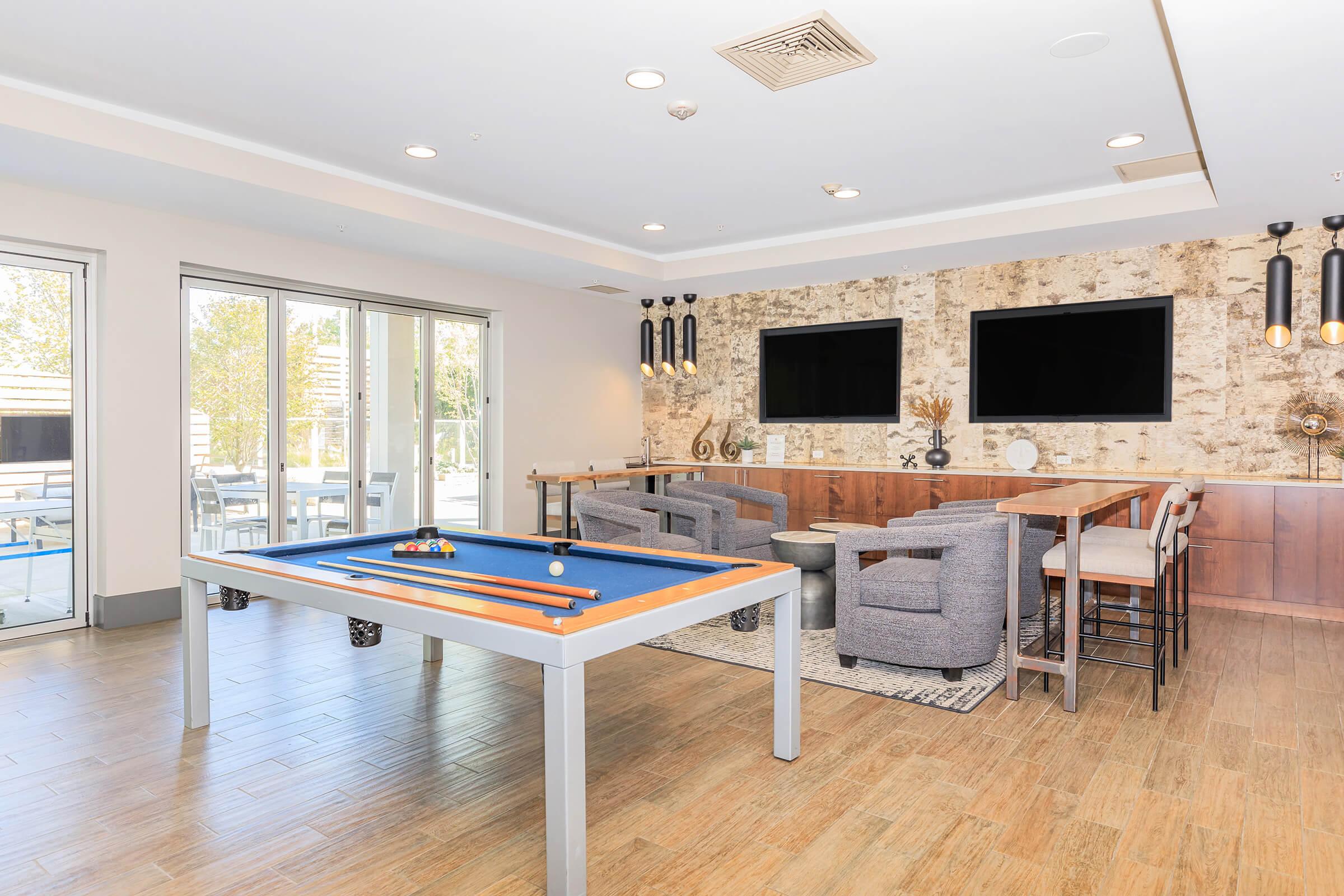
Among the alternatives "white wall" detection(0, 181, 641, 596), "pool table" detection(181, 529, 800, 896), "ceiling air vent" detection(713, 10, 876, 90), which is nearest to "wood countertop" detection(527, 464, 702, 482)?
"white wall" detection(0, 181, 641, 596)

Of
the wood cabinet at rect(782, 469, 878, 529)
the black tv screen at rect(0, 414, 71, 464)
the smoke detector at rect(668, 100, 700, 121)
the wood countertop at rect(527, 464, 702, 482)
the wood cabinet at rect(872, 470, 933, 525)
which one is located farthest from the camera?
the wood cabinet at rect(782, 469, 878, 529)

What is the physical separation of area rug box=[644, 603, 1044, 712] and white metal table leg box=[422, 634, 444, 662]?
114 cm

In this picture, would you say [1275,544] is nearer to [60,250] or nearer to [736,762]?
[736,762]

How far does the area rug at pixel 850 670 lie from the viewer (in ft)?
12.1

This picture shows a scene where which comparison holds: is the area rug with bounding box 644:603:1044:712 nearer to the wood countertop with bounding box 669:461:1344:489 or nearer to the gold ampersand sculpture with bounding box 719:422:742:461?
the wood countertop with bounding box 669:461:1344:489

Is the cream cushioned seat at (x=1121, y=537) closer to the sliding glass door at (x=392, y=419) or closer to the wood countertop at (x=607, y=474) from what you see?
the wood countertop at (x=607, y=474)

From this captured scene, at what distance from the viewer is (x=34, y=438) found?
4805mm

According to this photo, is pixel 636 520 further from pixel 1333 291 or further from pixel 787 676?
pixel 1333 291

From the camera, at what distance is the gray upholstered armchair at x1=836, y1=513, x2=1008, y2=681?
3.75m

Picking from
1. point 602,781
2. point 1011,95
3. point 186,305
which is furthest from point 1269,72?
point 186,305

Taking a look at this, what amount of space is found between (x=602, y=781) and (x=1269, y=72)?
3626 millimetres

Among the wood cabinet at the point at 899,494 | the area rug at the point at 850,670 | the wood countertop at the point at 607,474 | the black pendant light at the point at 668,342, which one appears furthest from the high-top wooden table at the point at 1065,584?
the black pendant light at the point at 668,342

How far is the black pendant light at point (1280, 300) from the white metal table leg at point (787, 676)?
448cm

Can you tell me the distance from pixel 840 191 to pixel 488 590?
4061 mm
